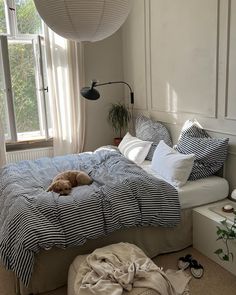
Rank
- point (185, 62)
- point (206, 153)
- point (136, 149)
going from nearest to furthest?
1. point (206, 153)
2. point (185, 62)
3. point (136, 149)

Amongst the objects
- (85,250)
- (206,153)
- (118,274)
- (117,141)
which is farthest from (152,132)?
(118,274)

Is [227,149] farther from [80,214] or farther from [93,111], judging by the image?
[93,111]

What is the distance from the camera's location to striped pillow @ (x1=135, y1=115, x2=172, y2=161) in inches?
134

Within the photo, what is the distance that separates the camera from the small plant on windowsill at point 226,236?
2.08m

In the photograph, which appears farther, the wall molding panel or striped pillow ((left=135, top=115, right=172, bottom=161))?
striped pillow ((left=135, top=115, right=172, bottom=161))

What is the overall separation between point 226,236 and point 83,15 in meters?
1.74

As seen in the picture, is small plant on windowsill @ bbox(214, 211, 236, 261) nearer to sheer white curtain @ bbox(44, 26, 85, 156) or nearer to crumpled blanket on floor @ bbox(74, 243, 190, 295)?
crumpled blanket on floor @ bbox(74, 243, 190, 295)

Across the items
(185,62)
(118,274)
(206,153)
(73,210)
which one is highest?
(185,62)

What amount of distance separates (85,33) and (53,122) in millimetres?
2331

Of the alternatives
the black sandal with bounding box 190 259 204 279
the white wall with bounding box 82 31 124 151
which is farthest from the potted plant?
the black sandal with bounding box 190 259 204 279

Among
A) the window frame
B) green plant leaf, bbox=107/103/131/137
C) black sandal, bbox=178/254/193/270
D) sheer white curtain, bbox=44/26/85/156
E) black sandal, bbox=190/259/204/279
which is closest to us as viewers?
black sandal, bbox=190/259/204/279

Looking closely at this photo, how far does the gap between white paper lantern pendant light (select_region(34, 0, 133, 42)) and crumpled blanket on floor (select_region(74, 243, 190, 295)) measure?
137cm

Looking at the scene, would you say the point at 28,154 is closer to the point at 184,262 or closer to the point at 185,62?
the point at 185,62

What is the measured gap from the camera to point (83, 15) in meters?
1.75
